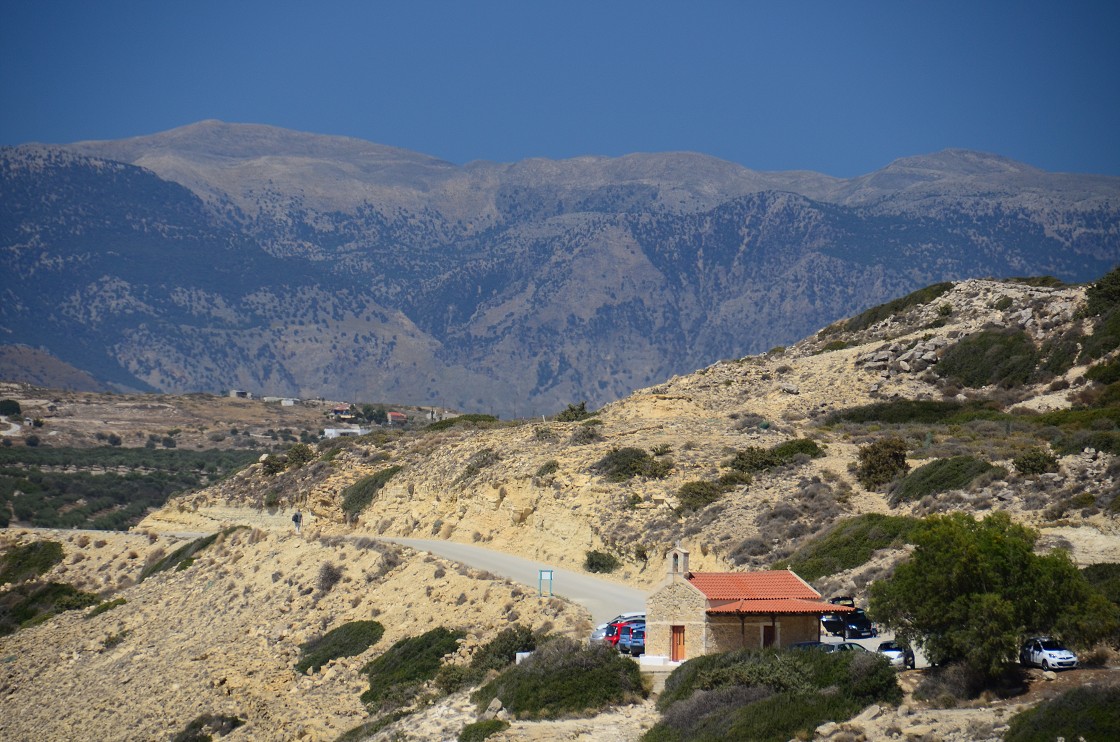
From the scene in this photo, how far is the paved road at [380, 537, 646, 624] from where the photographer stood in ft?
120

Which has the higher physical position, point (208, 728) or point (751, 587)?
point (751, 587)

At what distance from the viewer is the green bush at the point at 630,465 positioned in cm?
4912

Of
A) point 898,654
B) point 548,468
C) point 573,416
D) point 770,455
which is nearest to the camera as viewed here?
point 898,654

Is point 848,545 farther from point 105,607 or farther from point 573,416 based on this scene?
point 573,416

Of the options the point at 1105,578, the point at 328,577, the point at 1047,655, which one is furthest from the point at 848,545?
the point at 328,577

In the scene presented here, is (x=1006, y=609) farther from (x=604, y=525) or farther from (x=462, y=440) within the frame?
(x=462, y=440)

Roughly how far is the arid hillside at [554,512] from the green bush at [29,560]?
76 centimetres

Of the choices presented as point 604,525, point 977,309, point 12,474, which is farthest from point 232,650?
point 12,474

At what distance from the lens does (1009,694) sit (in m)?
23.4

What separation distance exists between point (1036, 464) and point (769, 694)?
18013 millimetres

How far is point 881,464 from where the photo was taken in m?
46.6

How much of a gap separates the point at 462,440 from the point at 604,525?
1880 centimetres

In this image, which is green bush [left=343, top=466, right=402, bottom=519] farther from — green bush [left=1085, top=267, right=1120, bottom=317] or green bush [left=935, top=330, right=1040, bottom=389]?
green bush [left=1085, top=267, right=1120, bottom=317]

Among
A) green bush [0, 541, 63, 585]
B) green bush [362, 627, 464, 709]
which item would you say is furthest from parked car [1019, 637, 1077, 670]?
green bush [0, 541, 63, 585]
